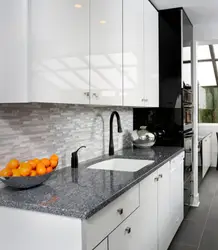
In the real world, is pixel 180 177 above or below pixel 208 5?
below

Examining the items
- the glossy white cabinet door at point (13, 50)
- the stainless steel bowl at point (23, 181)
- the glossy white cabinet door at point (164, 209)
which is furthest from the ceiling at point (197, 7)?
the stainless steel bowl at point (23, 181)

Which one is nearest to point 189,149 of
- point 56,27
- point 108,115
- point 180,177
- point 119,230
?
point 180,177

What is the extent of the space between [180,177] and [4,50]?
2340 millimetres

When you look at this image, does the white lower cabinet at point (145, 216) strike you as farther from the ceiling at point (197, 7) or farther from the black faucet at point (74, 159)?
the ceiling at point (197, 7)

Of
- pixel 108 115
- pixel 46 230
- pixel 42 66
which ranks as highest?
pixel 42 66

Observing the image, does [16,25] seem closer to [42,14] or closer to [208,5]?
[42,14]

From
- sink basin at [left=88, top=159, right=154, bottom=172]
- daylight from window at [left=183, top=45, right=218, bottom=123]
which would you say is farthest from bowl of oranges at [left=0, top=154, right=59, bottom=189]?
daylight from window at [left=183, top=45, right=218, bottom=123]

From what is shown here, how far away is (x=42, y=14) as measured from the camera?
1.44 meters

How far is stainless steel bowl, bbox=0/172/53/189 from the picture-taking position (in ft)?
4.79

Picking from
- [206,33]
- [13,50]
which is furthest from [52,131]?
[206,33]

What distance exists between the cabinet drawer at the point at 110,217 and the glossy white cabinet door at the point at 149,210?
0.16 meters

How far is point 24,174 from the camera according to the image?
4.86 feet

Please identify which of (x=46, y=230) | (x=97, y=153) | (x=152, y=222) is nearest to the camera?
(x=46, y=230)

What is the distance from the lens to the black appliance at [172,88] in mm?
3324
